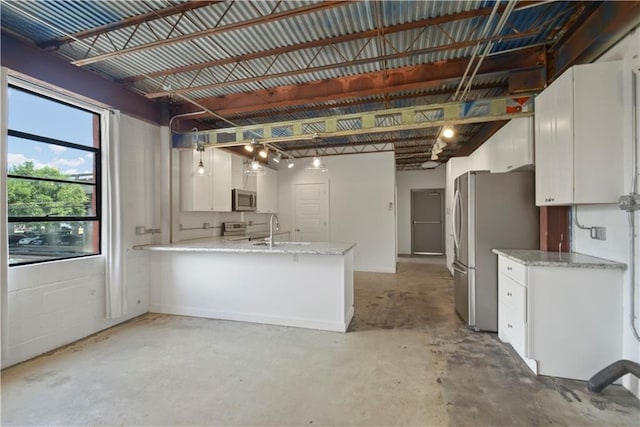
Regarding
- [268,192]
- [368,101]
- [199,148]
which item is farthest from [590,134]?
[268,192]

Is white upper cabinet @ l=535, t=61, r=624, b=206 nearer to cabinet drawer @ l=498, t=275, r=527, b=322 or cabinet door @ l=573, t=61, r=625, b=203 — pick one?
cabinet door @ l=573, t=61, r=625, b=203

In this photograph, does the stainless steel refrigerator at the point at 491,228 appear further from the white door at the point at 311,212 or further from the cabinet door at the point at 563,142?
the white door at the point at 311,212

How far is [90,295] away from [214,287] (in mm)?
1399

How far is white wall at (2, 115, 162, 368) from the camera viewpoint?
276cm

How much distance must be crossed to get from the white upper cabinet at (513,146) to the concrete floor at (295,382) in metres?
2.15

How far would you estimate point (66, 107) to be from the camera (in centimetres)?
327

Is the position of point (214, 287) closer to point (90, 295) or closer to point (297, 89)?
point (90, 295)

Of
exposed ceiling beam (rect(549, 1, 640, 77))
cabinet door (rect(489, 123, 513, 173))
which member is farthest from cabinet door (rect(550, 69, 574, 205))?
cabinet door (rect(489, 123, 513, 173))

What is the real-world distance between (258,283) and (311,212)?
13.0 feet

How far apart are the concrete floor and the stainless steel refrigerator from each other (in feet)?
1.16

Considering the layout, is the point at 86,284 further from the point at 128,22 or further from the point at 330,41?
the point at 330,41

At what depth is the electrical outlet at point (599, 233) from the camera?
2.46 meters

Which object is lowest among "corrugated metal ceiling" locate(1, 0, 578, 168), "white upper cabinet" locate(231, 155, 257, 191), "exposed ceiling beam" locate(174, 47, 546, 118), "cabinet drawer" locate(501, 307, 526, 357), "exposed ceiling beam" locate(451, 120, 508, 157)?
"cabinet drawer" locate(501, 307, 526, 357)

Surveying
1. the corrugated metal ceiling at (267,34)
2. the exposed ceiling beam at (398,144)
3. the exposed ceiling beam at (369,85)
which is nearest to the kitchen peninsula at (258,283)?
the exposed ceiling beam at (369,85)
